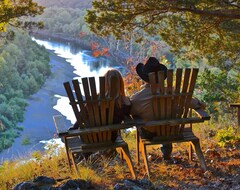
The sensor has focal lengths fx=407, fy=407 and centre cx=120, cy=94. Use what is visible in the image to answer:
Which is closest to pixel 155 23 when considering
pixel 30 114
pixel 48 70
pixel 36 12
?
pixel 36 12

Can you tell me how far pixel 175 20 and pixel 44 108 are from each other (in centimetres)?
4184

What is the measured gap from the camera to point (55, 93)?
5241 centimetres

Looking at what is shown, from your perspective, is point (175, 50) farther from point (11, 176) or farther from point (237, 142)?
point (11, 176)

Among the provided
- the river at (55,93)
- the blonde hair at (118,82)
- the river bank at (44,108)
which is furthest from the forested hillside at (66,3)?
the blonde hair at (118,82)

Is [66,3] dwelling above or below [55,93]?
above

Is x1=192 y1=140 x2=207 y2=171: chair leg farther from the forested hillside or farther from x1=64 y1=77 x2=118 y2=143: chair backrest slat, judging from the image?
the forested hillside

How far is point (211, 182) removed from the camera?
4008 mm

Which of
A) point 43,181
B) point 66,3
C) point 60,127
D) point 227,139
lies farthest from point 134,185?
point 66,3

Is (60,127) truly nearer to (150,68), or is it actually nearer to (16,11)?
(150,68)

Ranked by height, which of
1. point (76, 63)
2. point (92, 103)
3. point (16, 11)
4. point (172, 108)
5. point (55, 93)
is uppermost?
point (16, 11)

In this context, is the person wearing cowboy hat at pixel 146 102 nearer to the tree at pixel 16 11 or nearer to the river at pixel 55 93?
the tree at pixel 16 11

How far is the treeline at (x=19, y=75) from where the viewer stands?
140ft

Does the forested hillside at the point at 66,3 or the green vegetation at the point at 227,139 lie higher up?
the forested hillside at the point at 66,3

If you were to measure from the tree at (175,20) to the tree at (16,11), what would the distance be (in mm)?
1275
